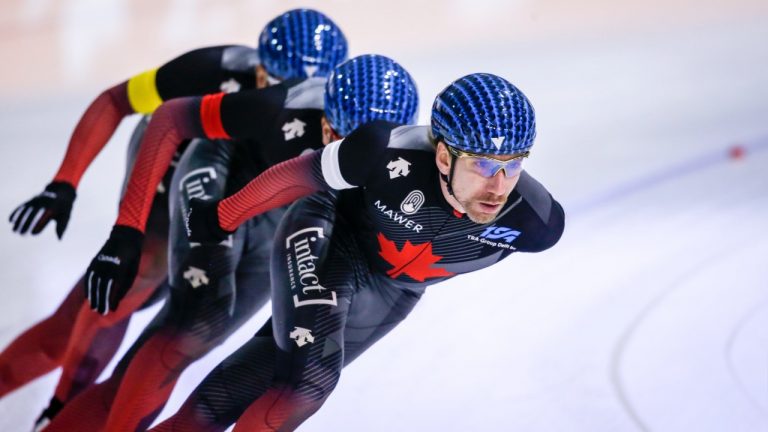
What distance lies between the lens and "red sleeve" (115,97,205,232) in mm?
3457

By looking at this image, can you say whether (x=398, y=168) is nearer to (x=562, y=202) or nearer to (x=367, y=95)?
(x=367, y=95)

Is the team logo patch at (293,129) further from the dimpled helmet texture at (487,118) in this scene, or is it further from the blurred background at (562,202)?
the blurred background at (562,202)

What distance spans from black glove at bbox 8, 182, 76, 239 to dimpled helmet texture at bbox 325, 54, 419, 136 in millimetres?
1025

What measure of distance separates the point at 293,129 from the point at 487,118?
103cm

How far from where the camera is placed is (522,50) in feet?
24.6

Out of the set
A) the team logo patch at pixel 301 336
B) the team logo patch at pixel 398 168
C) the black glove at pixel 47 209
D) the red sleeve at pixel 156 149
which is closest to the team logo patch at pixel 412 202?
the team logo patch at pixel 398 168

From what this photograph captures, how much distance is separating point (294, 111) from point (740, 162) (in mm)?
3496

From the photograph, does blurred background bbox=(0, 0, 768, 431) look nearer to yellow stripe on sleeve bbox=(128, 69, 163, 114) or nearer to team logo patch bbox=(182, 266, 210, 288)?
team logo patch bbox=(182, 266, 210, 288)

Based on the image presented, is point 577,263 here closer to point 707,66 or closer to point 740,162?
point 740,162

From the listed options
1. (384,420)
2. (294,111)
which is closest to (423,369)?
(384,420)

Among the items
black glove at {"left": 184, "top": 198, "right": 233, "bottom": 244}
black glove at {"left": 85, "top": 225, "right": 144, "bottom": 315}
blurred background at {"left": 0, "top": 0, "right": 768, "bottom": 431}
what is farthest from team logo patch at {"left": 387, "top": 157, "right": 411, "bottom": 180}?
blurred background at {"left": 0, "top": 0, "right": 768, "bottom": 431}

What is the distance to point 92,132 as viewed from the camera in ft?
12.5

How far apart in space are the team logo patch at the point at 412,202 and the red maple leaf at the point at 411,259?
136mm

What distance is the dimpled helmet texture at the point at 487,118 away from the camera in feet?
9.25
